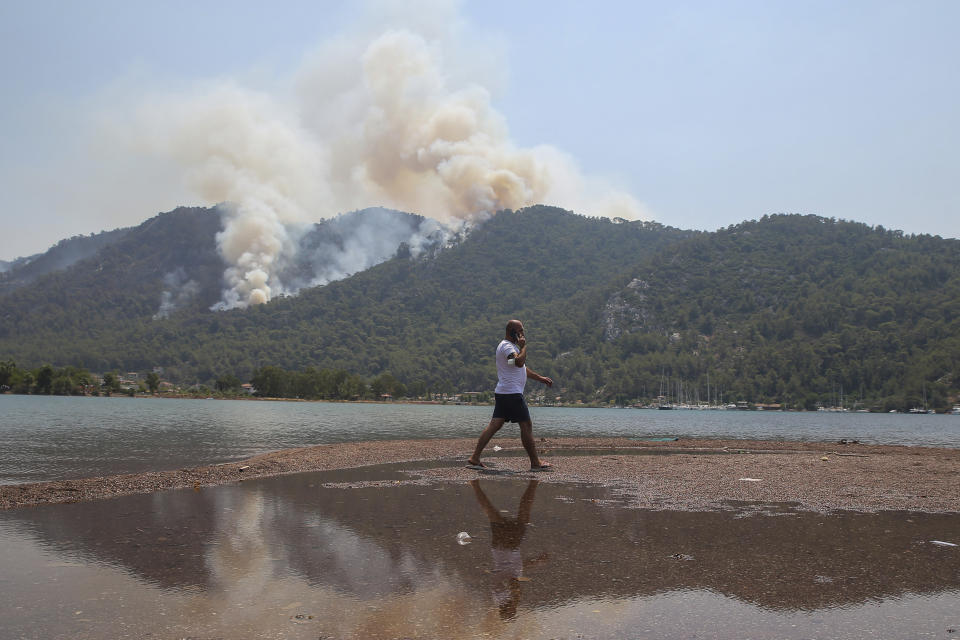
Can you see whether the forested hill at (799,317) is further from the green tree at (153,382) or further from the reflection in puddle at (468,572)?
the reflection in puddle at (468,572)

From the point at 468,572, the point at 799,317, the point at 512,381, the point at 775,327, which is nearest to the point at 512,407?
the point at 512,381

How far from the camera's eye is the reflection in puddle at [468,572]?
13.5ft

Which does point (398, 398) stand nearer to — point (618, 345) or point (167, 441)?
point (618, 345)

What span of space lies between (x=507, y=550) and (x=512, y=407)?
595 cm

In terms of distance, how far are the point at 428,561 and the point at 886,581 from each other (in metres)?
3.71

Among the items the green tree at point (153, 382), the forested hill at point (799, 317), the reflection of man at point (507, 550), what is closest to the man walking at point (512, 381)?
the reflection of man at point (507, 550)

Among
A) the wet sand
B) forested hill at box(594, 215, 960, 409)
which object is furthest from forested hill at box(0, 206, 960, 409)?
the wet sand

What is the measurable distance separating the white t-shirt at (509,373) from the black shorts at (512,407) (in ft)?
0.33

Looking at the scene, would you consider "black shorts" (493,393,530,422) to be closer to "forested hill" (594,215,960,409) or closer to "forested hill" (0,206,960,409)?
"forested hill" (594,215,960,409)

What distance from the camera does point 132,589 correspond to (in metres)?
4.70

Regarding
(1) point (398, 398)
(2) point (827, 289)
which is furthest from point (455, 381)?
(2) point (827, 289)

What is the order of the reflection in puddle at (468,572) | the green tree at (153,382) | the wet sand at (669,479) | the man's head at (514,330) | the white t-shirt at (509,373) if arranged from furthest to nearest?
the green tree at (153,382) < the man's head at (514,330) < the white t-shirt at (509,373) < the wet sand at (669,479) < the reflection in puddle at (468,572)

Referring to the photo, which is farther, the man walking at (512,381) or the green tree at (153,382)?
the green tree at (153,382)

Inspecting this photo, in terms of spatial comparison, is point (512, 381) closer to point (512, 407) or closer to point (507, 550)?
point (512, 407)
